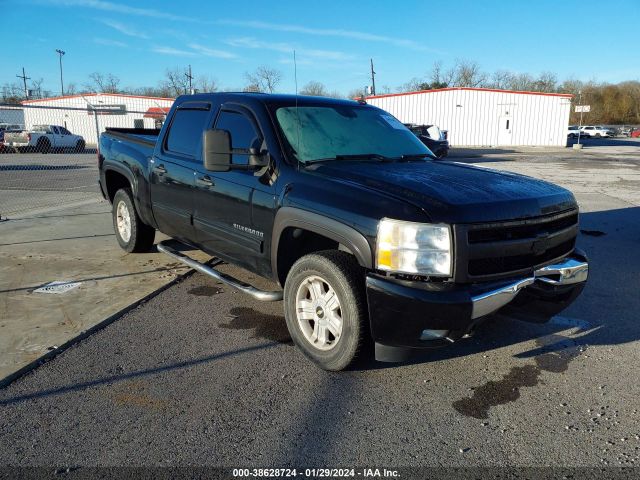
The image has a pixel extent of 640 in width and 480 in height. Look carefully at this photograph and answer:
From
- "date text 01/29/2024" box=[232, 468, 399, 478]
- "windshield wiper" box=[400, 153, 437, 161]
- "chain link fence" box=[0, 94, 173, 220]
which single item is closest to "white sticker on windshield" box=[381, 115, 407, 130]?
"windshield wiper" box=[400, 153, 437, 161]

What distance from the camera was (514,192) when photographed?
10.8 feet

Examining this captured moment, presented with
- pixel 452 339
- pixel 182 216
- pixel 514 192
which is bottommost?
pixel 452 339

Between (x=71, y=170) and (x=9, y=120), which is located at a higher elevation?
(x=9, y=120)

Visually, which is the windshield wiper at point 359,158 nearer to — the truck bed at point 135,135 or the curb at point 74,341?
the curb at point 74,341

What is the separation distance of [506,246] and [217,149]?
6.93ft

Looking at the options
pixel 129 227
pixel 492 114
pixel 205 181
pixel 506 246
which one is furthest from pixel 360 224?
pixel 492 114

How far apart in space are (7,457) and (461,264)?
2565mm

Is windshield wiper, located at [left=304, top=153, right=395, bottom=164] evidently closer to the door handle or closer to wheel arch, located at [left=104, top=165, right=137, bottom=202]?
the door handle

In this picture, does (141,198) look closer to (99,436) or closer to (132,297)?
(132,297)

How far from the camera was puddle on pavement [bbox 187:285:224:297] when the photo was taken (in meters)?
5.00

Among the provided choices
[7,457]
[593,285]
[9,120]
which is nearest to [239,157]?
[7,457]

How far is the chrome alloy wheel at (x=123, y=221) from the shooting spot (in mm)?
6215

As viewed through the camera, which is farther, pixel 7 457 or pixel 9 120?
pixel 9 120

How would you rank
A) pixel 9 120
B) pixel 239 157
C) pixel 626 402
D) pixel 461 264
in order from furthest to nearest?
1. pixel 9 120
2. pixel 239 157
3. pixel 626 402
4. pixel 461 264
